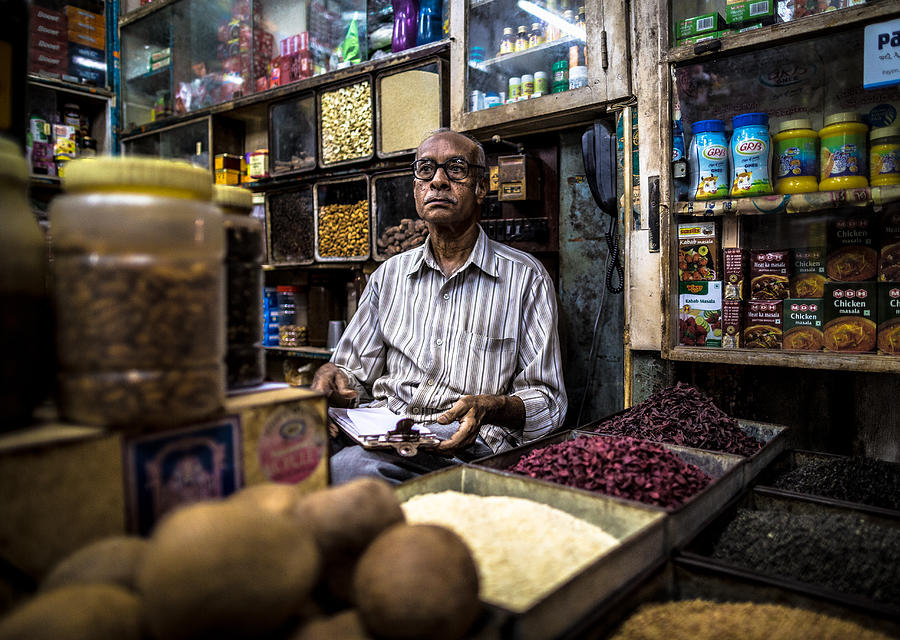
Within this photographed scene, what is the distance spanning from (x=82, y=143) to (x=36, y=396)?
476 cm

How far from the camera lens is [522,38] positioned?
2.63m

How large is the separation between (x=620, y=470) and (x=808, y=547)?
0.38m

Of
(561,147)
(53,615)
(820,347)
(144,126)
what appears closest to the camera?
(53,615)

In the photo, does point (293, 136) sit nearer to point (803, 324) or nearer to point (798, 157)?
point (798, 157)

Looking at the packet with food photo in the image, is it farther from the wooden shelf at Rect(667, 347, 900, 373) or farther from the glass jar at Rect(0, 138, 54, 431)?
the glass jar at Rect(0, 138, 54, 431)

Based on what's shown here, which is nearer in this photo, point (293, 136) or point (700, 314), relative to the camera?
point (700, 314)

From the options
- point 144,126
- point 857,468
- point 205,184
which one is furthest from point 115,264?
point 144,126

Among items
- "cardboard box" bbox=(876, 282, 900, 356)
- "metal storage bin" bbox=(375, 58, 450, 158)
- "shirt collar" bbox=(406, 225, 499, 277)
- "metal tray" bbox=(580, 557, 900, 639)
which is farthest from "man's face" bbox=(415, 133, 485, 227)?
"metal tray" bbox=(580, 557, 900, 639)

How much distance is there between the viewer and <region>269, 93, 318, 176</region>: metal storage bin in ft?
11.3

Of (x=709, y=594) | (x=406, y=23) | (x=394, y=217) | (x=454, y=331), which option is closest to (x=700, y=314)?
(x=454, y=331)

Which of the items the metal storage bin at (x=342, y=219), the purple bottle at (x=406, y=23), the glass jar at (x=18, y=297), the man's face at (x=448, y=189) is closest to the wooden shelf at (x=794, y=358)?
the man's face at (x=448, y=189)

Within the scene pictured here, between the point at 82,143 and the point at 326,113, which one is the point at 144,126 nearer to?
the point at 82,143

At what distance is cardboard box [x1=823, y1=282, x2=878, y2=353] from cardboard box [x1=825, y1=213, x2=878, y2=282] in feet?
0.12

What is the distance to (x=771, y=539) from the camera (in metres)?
1.23
